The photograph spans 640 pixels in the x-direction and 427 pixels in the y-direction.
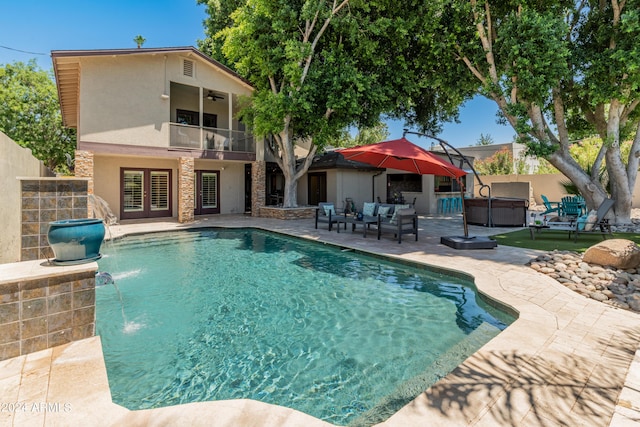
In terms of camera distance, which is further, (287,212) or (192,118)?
(192,118)

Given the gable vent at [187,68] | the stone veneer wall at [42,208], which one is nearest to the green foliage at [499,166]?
the gable vent at [187,68]

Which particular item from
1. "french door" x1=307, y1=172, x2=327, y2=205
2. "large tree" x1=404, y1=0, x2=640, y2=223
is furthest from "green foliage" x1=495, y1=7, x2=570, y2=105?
"french door" x1=307, y1=172, x2=327, y2=205

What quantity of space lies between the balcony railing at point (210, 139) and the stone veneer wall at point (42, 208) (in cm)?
1122

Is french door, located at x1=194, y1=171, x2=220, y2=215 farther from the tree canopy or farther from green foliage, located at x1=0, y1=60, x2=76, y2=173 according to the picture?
green foliage, located at x1=0, y1=60, x2=76, y2=173

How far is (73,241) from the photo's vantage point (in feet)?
12.0

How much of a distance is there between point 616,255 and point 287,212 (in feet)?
40.9

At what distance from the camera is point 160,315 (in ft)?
16.1

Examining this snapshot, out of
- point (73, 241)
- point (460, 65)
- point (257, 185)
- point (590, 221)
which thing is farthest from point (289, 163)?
point (73, 241)

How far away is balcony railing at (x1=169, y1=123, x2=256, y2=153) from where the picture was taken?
1497 centimetres

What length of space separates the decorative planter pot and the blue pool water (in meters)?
1.17

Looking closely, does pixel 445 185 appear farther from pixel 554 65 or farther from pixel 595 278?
pixel 595 278

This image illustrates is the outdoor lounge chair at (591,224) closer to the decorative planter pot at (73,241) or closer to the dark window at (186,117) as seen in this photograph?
the decorative planter pot at (73,241)

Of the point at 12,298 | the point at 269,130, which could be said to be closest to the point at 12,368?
the point at 12,298

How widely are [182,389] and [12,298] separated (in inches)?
71.9
